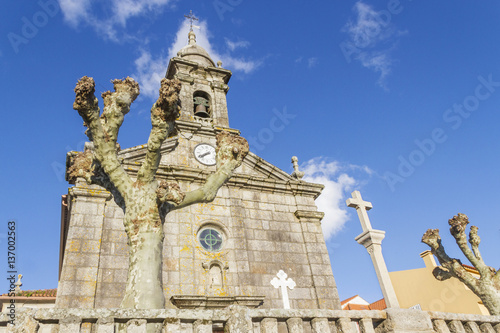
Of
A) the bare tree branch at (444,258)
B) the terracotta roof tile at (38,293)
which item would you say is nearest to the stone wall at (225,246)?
the bare tree branch at (444,258)

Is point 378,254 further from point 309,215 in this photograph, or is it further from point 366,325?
point 309,215

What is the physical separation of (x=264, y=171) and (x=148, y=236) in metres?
7.59

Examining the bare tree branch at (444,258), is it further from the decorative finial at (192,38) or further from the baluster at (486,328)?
the decorative finial at (192,38)

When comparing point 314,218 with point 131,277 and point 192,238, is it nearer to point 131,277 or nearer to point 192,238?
point 192,238

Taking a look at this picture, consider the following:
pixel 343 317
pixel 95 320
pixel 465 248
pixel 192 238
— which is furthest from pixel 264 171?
pixel 95 320

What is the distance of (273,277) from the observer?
997 cm

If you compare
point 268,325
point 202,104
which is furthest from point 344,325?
point 202,104

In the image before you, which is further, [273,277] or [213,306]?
[273,277]

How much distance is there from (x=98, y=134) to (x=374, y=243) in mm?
5965

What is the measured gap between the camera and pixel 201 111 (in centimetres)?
1352

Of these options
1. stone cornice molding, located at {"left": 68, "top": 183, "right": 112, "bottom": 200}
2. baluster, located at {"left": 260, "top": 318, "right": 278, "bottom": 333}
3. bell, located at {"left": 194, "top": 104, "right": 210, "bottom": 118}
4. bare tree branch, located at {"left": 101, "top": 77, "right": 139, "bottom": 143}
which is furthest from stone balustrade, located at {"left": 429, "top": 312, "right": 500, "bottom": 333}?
bell, located at {"left": 194, "top": 104, "right": 210, "bottom": 118}

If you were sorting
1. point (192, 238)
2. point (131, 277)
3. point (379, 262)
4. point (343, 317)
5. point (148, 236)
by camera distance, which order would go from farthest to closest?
point (192, 238) → point (379, 262) → point (148, 236) → point (131, 277) → point (343, 317)

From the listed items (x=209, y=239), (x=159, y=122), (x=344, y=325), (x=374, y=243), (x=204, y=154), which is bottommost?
(x=344, y=325)

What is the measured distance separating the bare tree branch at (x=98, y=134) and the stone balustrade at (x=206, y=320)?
2.31 metres
